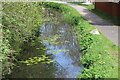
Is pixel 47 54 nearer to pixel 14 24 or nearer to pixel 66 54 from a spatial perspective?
pixel 66 54

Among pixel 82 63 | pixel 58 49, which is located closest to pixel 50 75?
pixel 82 63

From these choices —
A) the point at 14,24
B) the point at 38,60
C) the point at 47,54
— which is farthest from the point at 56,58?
the point at 14,24

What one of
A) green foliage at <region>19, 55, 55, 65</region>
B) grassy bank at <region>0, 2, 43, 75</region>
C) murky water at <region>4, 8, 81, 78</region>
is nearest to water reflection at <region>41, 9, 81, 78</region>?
murky water at <region>4, 8, 81, 78</region>

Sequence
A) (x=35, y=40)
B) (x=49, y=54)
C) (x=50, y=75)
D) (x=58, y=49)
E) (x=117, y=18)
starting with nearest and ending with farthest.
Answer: (x=50, y=75)
(x=49, y=54)
(x=58, y=49)
(x=35, y=40)
(x=117, y=18)

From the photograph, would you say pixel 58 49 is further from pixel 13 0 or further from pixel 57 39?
pixel 13 0

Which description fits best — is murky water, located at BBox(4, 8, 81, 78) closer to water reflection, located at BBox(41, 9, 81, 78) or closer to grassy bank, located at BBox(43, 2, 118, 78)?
water reflection, located at BBox(41, 9, 81, 78)

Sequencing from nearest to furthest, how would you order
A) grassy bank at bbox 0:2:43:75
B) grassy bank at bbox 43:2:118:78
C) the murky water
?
grassy bank at bbox 43:2:118:78 < the murky water < grassy bank at bbox 0:2:43:75

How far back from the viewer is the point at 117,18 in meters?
17.2

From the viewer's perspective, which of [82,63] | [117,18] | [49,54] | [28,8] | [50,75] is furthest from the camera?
[117,18]

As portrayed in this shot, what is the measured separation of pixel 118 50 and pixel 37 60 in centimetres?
324

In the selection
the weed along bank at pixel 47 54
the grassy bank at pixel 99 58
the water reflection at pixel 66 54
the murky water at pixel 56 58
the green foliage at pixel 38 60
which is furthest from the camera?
the green foliage at pixel 38 60

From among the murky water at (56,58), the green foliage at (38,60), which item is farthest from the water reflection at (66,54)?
the green foliage at (38,60)

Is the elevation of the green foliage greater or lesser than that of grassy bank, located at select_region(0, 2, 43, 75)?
lesser

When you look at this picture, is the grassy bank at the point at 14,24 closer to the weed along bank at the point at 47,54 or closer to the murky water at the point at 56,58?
the weed along bank at the point at 47,54
